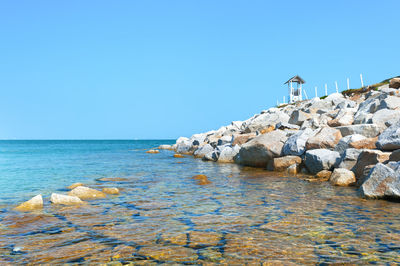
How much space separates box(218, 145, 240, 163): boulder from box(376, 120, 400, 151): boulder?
33.9ft

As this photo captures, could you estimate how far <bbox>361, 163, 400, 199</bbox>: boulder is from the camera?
8.32 meters

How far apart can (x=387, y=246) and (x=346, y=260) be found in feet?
3.49

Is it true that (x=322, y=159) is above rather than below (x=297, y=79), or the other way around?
below

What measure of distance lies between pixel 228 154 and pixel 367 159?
11.3 metres

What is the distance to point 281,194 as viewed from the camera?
9836 millimetres

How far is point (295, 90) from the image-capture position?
5338 centimetres

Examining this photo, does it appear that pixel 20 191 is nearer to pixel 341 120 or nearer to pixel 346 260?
pixel 346 260

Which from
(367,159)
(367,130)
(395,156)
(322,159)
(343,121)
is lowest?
(322,159)

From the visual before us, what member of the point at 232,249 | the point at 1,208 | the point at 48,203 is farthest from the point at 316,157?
the point at 1,208

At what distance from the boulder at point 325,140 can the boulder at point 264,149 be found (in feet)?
6.24

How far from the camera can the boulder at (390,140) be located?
428 inches

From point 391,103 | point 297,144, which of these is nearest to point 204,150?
point 297,144

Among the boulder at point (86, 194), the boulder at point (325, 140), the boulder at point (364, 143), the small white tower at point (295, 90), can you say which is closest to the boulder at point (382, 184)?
the boulder at point (364, 143)

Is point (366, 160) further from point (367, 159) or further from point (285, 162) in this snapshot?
point (285, 162)
